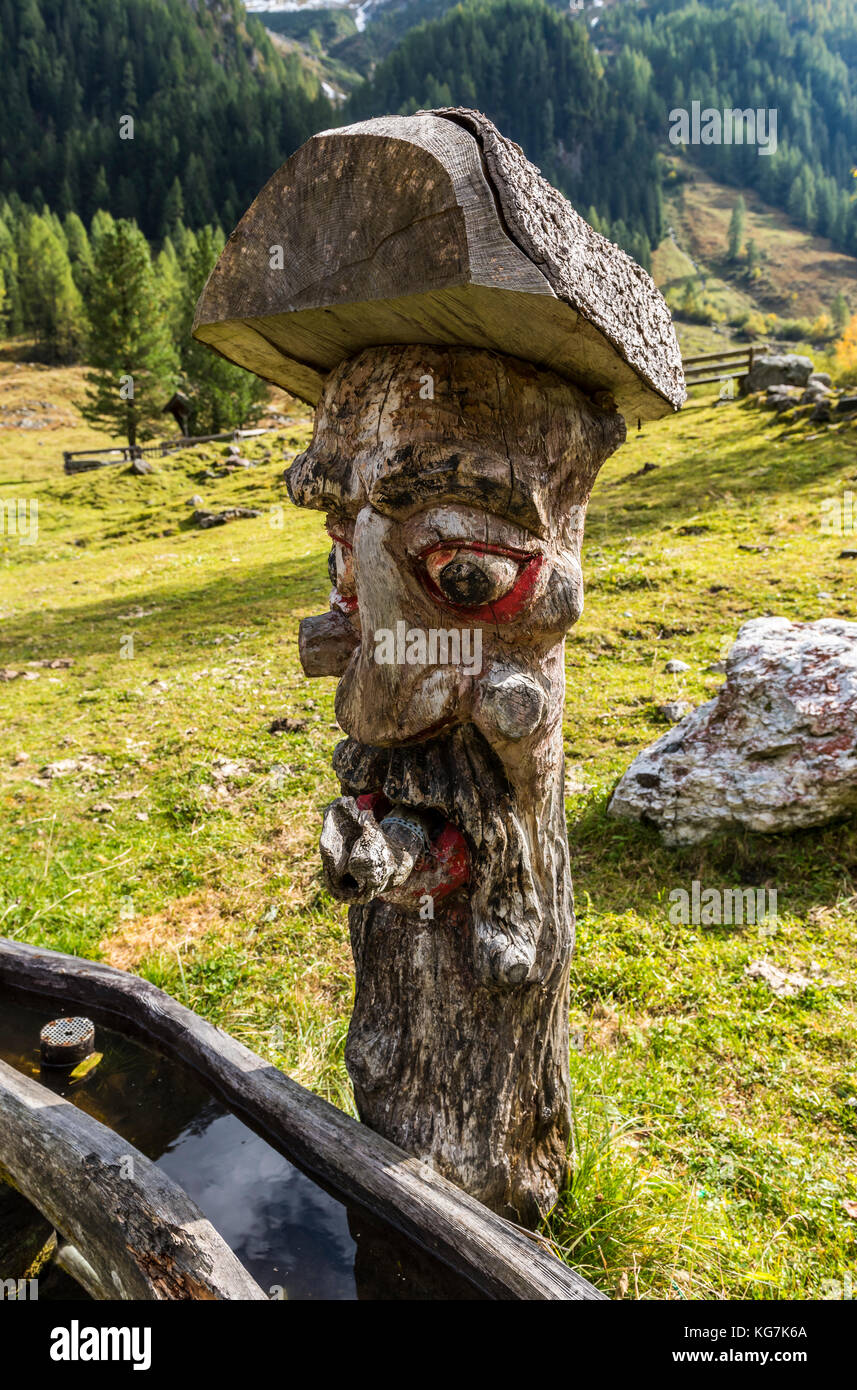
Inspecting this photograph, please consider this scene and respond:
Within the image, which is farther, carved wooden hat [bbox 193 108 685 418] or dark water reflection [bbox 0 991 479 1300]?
dark water reflection [bbox 0 991 479 1300]

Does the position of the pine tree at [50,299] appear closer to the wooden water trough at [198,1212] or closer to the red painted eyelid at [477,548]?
the wooden water trough at [198,1212]

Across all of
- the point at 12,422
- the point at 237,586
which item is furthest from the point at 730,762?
the point at 12,422

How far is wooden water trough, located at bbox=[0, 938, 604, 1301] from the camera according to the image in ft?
7.70

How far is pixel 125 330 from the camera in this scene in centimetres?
3884

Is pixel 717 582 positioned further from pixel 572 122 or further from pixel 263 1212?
pixel 572 122

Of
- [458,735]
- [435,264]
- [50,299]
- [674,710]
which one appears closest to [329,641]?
[458,735]

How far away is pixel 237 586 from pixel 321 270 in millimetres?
13665

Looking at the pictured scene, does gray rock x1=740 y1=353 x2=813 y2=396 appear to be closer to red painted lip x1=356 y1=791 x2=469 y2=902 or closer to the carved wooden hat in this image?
the carved wooden hat

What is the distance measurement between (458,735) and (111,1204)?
187 cm

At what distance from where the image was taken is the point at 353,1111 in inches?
143

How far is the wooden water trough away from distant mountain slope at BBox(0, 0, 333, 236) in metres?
104

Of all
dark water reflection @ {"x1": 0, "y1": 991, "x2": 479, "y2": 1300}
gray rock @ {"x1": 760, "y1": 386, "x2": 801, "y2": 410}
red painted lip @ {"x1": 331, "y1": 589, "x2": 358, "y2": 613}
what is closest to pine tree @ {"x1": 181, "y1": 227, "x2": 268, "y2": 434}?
gray rock @ {"x1": 760, "y1": 386, "x2": 801, "y2": 410}

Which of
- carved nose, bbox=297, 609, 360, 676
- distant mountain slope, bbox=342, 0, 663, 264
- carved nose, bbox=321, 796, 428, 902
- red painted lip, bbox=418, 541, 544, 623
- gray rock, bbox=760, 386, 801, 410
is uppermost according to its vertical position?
distant mountain slope, bbox=342, 0, 663, 264

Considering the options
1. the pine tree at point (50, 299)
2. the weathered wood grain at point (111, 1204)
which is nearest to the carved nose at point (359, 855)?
the weathered wood grain at point (111, 1204)
